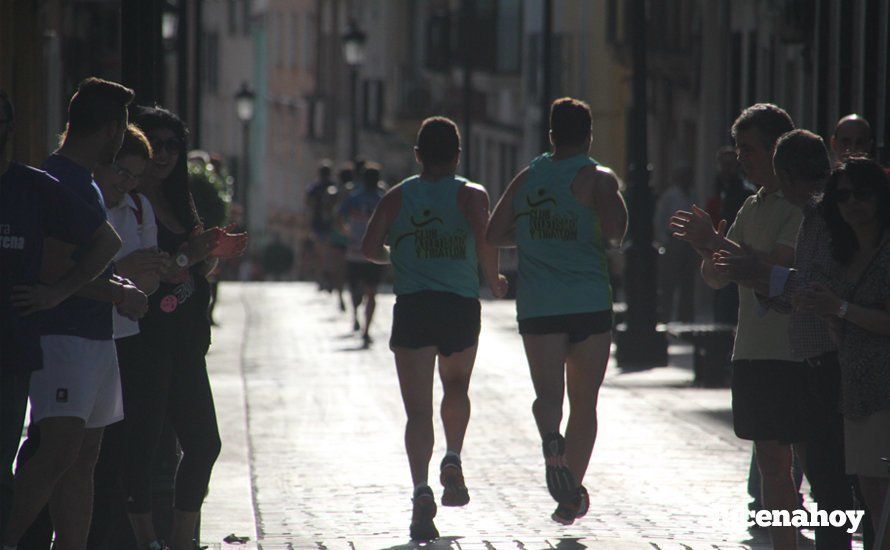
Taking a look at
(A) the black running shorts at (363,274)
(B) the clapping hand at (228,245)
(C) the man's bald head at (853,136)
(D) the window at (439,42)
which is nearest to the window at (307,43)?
(D) the window at (439,42)

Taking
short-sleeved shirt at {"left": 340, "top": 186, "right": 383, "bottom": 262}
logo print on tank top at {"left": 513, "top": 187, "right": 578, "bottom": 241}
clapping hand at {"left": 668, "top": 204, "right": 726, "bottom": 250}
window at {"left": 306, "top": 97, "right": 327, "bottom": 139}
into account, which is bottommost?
window at {"left": 306, "top": 97, "right": 327, "bottom": 139}

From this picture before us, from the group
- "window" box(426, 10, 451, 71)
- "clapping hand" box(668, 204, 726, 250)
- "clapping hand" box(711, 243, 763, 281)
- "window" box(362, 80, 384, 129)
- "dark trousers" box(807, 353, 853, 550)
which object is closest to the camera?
"dark trousers" box(807, 353, 853, 550)

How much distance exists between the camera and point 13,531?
22.0 feet

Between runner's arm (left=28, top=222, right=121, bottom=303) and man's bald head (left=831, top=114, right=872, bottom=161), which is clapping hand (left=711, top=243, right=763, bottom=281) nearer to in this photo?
runner's arm (left=28, top=222, right=121, bottom=303)

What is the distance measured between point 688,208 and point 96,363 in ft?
52.6

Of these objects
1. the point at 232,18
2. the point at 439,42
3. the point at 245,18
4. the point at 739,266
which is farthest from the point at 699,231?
the point at 232,18

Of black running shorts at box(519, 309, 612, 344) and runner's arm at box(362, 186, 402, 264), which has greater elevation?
runner's arm at box(362, 186, 402, 264)

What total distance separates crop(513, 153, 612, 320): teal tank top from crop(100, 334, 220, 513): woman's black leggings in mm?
1860

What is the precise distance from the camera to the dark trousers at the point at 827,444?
7258 millimetres

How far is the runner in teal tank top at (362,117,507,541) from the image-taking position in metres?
9.32

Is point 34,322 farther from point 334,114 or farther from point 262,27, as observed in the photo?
point 262,27

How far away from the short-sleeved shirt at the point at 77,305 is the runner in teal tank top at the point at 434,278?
2.64 meters

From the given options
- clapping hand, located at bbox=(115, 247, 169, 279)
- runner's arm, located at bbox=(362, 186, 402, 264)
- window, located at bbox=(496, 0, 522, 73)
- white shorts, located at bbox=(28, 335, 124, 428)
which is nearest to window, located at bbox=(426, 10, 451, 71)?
window, located at bbox=(496, 0, 522, 73)

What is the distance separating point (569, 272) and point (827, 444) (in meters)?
2.13
